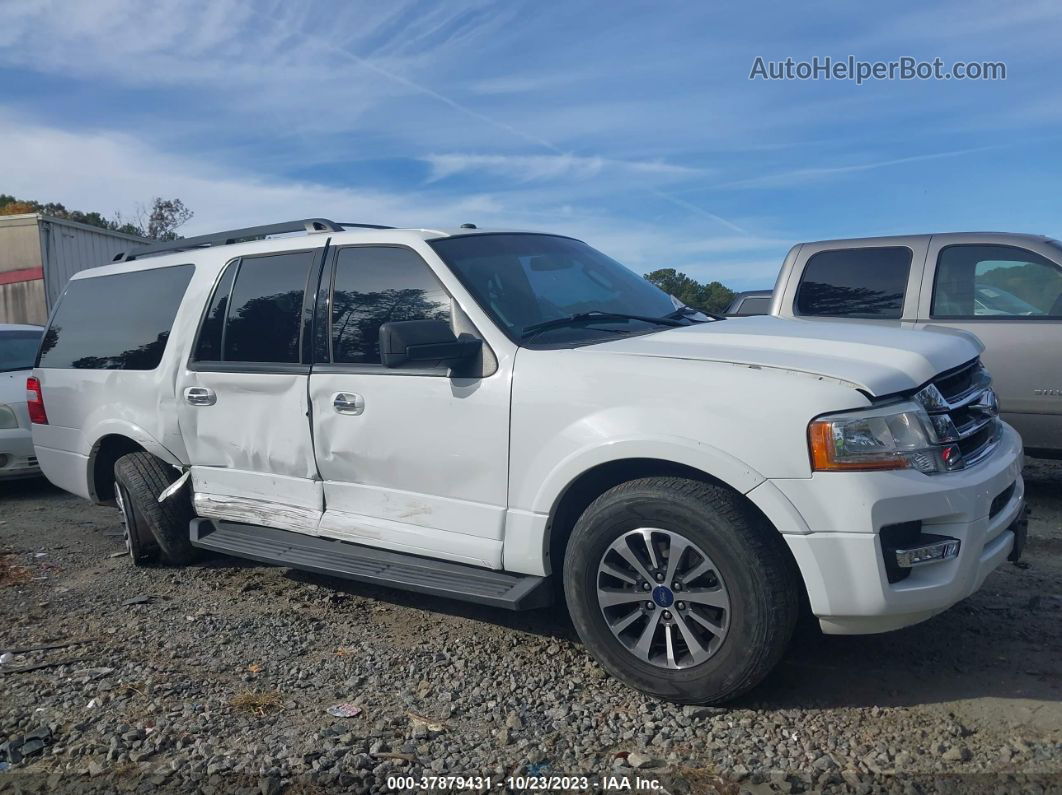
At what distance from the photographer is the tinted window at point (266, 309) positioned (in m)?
4.52

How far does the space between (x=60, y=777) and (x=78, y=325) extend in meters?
3.60

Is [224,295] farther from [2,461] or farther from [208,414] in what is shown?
[2,461]

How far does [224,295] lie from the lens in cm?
493

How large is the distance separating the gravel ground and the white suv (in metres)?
0.32

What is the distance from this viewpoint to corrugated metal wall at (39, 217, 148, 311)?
54.9ft

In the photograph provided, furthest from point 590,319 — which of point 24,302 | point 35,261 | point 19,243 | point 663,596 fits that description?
point 24,302

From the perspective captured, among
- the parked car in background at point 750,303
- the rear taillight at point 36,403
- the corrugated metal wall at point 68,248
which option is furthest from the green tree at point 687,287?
the corrugated metal wall at point 68,248

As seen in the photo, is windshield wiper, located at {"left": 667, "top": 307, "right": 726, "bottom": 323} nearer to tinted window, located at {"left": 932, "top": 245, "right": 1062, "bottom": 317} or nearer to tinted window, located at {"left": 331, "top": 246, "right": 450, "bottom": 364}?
tinted window, located at {"left": 331, "top": 246, "right": 450, "bottom": 364}

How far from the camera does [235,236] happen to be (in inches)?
205

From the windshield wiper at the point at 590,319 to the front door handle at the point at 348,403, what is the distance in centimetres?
84

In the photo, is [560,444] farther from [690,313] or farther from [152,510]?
[152,510]

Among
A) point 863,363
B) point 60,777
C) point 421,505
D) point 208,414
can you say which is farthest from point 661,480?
point 208,414

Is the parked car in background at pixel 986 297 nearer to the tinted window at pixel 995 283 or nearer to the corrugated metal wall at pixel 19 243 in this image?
the tinted window at pixel 995 283

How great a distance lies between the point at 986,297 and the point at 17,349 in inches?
334
